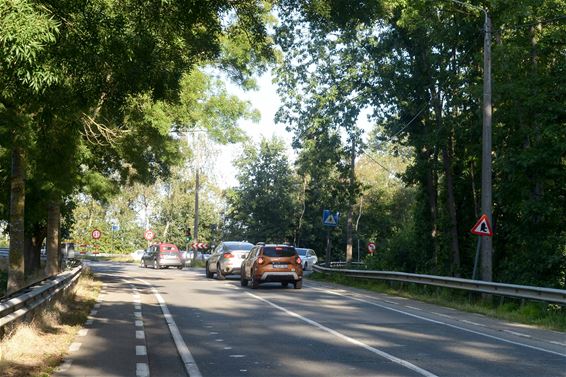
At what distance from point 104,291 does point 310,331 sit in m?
12.0

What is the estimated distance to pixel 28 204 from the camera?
25.8 meters

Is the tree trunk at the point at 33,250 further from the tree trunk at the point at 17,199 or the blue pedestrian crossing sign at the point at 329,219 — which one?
the tree trunk at the point at 17,199

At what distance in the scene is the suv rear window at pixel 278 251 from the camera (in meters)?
25.2

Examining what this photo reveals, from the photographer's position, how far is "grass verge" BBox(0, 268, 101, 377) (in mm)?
8700

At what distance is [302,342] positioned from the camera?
1145 centimetres

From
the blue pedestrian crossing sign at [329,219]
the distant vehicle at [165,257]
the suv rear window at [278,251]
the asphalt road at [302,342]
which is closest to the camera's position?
the asphalt road at [302,342]

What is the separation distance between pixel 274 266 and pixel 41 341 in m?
14.6

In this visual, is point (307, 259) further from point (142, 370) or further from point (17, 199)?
point (142, 370)

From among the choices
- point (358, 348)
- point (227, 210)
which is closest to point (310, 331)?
point (358, 348)

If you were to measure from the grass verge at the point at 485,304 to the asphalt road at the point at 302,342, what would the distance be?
684 millimetres

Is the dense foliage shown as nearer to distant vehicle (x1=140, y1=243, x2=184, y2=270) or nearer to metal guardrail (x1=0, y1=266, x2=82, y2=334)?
metal guardrail (x1=0, y1=266, x2=82, y2=334)

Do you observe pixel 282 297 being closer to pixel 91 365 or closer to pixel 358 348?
pixel 358 348

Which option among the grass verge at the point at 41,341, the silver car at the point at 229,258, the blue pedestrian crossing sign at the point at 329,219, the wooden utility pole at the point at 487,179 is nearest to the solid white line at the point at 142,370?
the grass verge at the point at 41,341

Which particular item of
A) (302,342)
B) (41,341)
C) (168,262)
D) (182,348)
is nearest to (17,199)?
(41,341)
